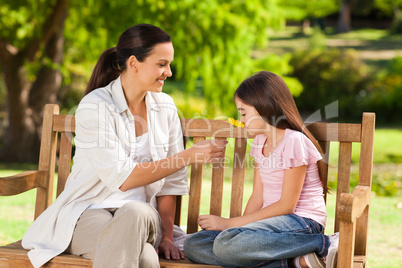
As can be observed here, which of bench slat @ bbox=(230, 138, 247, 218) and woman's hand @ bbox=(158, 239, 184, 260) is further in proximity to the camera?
bench slat @ bbox=(230, 138, 247, 218)

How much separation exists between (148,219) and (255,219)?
0.58 metres

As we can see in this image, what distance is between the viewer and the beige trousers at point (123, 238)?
2.59 metres

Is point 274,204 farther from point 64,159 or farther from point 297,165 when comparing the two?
point 64,159

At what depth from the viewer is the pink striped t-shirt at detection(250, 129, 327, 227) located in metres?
2.91

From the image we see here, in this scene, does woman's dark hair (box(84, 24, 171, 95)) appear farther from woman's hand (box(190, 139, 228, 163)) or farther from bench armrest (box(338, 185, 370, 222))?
bench armrest (box(338, 185, 370, 222))

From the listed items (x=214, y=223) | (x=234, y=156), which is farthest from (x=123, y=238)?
(x=234, y=156)

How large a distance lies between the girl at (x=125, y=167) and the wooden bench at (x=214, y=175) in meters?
0.09

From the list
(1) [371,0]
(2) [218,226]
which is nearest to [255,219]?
(2) [218,226]

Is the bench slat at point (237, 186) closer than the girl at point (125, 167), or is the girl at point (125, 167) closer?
the girl at point (125, 167)

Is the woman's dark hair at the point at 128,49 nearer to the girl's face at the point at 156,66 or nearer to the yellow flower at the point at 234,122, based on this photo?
the girl's face at the point at 156,66

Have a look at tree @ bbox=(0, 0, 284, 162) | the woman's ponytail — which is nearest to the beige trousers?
the woman's ponytail

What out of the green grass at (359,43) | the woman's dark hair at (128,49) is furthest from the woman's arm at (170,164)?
the green grass at (359,43)

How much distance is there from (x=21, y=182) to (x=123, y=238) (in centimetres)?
86

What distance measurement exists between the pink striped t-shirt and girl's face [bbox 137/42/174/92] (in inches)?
27.9
